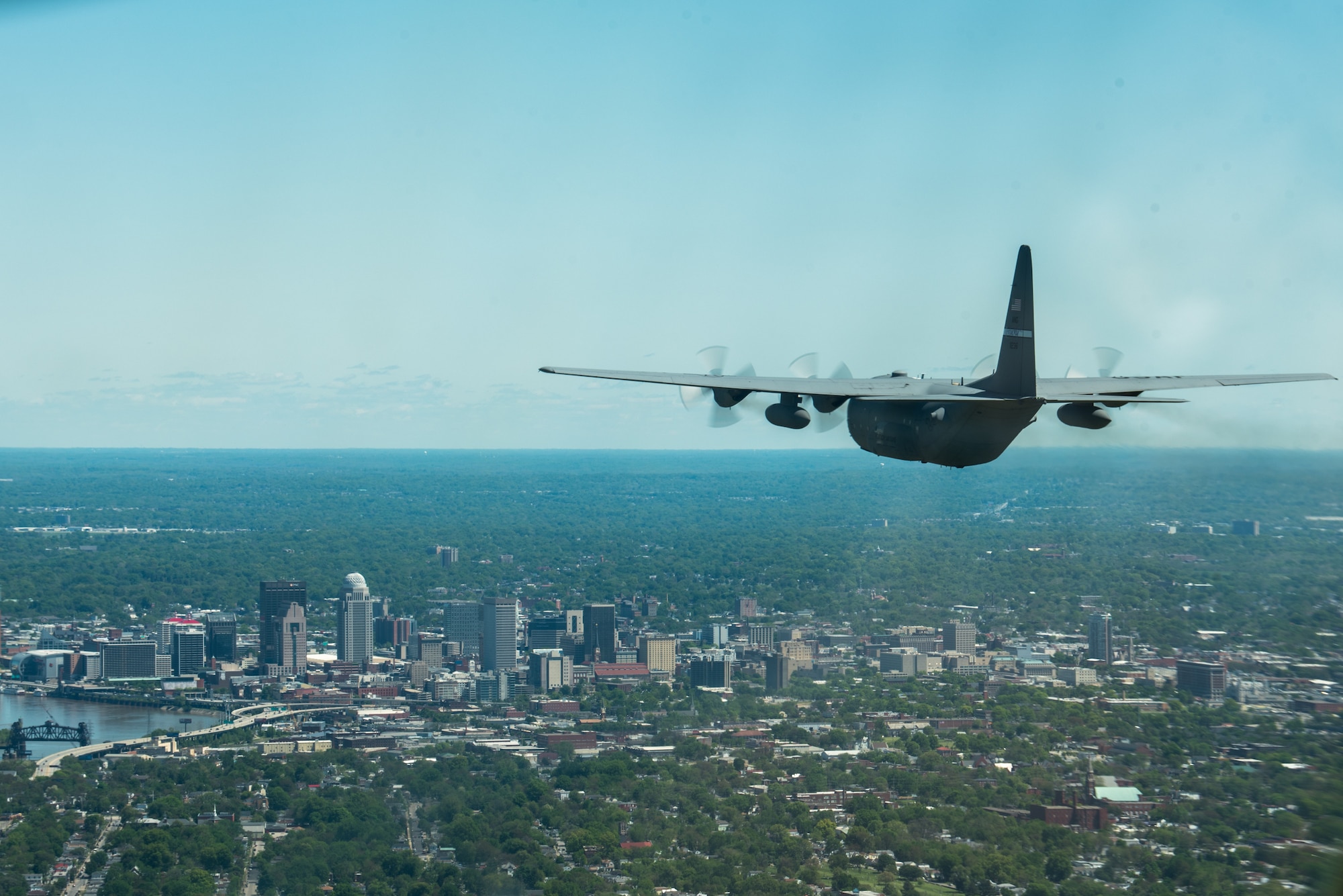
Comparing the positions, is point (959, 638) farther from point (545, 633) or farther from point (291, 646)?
point (291, 646)

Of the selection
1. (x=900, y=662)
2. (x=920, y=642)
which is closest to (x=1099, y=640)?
(x=900, y=662)

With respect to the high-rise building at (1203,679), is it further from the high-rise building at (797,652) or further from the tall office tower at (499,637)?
the tall office tower at (499,637)

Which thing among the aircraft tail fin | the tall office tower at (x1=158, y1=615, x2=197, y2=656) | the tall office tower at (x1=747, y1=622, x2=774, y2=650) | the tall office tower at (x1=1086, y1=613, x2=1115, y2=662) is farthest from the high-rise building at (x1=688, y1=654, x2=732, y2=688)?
the aircraft tail fin

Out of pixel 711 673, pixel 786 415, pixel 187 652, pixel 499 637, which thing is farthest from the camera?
pixel 187 652

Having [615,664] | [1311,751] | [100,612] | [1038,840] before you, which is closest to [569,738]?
[615,664]

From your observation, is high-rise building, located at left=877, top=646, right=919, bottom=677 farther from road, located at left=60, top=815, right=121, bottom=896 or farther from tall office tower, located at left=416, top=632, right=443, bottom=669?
tall office tower, located at left=416, top=632, right=443, bottom=669

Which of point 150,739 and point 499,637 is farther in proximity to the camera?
point 499,637
